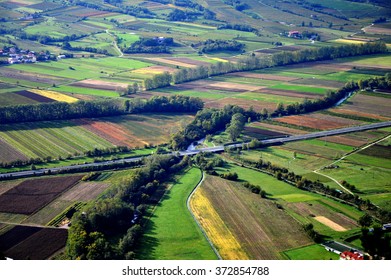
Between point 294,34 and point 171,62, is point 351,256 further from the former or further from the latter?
point 294,34

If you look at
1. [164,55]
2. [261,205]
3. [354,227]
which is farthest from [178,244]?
[164,55]

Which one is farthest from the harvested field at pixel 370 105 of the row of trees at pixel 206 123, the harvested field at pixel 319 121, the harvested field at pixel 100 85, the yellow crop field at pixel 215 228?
the yellow crop field at pixel 215 228

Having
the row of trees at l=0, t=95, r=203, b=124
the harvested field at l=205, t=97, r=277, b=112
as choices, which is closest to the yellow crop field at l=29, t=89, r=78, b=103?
the row of trees at l=0, t=95, r=203, b=124

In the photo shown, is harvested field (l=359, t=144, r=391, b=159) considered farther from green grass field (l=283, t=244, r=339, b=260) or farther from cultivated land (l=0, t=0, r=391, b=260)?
green grass field (l=283, t=244, r=339, b=260)

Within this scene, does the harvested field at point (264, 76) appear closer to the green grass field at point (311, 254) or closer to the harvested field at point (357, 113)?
the harvested field at point (357, 113)

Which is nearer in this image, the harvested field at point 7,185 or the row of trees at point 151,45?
the harvested field at point 7,185

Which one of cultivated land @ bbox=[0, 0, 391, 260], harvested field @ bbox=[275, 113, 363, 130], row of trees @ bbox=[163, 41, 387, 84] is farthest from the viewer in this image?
row of trees @ bbox=[163, 41, 387, 84]

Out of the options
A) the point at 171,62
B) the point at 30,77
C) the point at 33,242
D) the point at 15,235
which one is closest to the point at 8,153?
the point at 15,235
